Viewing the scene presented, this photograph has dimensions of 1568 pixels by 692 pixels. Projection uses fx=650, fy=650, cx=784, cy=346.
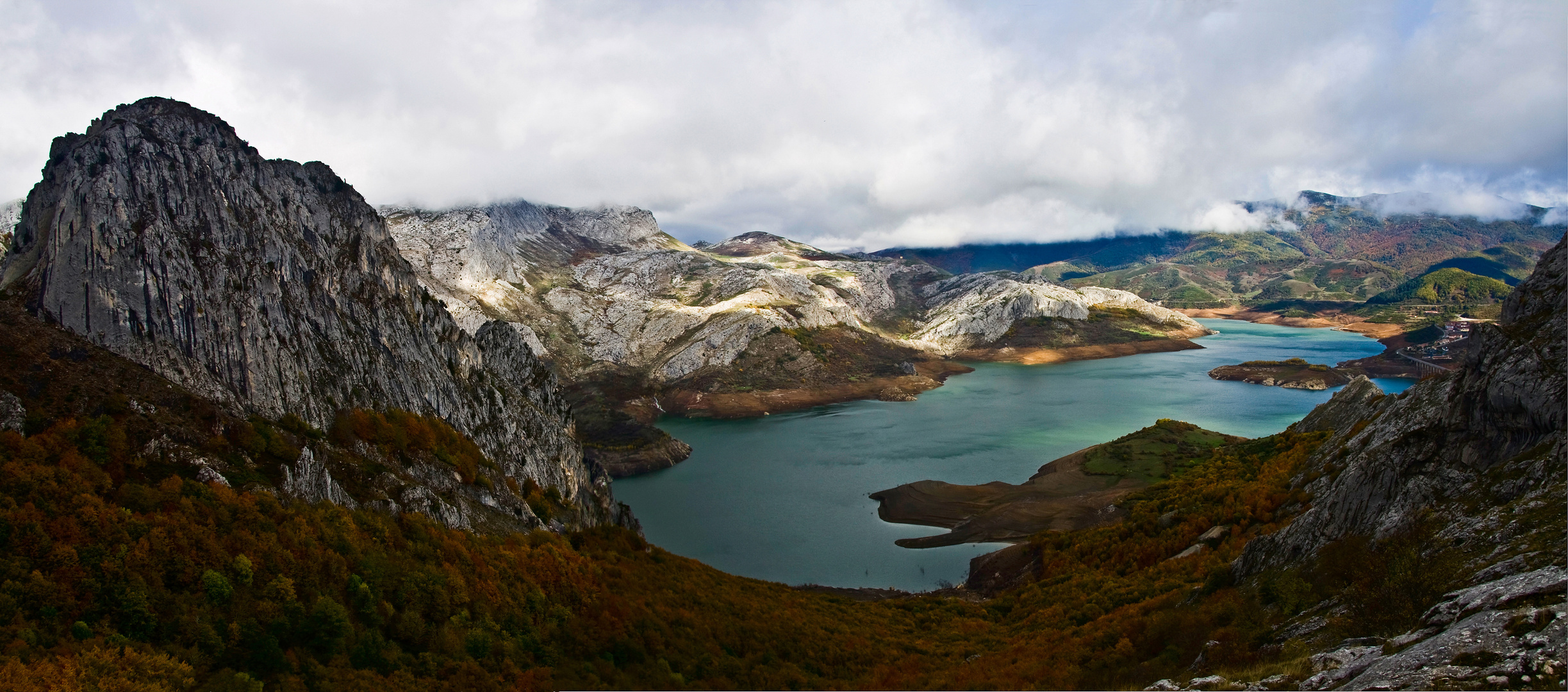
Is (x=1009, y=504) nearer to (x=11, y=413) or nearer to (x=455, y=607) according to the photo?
(x=455, y=607)

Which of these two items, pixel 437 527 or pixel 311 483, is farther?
pixel 437 527

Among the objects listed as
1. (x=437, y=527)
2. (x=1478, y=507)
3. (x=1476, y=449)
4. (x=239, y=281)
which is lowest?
(x=437, y=527)

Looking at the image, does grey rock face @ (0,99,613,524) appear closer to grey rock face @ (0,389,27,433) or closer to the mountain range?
the mountain range

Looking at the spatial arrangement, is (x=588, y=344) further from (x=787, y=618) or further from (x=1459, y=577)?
Answer: (x=1459, y=577)

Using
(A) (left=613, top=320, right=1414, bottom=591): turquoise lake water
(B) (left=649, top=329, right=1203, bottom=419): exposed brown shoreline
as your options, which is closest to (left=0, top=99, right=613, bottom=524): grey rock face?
(A) (left=613, top=320, right=1414, bottom=591): turquoise lake water

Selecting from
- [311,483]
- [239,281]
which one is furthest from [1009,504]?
[239,281]

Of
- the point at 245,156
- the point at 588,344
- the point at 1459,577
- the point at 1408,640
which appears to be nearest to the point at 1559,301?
the point at 1459,577
